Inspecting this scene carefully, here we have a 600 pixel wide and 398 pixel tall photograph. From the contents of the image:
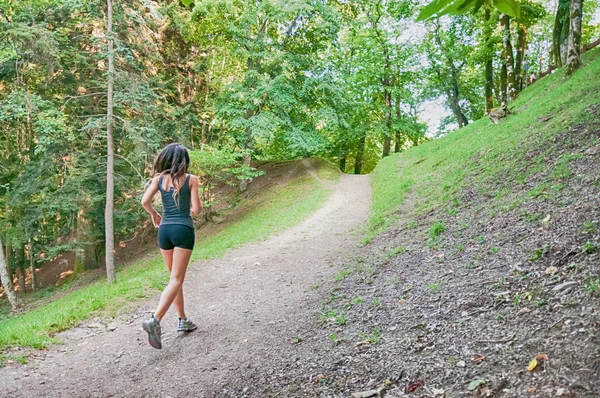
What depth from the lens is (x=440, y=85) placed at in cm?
2645

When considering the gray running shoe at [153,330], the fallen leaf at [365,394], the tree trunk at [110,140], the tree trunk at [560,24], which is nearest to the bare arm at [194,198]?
the gray running shoe at [153,330]

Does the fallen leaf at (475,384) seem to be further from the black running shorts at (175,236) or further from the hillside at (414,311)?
the black running shorts at (175,236)

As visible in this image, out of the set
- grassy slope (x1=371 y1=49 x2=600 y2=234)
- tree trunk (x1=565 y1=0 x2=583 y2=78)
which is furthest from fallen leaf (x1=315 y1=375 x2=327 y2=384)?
tree trunk (x1=565 y1=0 x2=583 y2=78)

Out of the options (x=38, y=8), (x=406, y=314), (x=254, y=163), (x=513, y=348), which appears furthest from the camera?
(x=254, y=163)

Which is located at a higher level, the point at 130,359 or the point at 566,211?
the point at 566,211

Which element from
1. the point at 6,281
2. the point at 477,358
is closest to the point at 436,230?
the point at 477,358

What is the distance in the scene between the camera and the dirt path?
386 cm

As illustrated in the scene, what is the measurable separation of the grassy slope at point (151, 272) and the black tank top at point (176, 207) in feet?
9.43

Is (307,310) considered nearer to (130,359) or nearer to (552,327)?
(130,359)

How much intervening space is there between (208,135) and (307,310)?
16.9 metres

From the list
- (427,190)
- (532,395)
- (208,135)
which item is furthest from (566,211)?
(208,135)

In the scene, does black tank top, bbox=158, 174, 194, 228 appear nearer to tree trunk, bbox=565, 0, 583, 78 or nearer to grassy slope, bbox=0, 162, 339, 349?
grassy slope, bbox=0, 162, 339, 349

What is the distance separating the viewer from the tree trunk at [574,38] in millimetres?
11234

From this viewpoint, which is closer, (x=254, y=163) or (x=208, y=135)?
(x=208, y=135)
